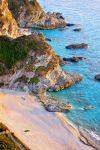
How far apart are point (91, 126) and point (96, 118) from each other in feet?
8.75

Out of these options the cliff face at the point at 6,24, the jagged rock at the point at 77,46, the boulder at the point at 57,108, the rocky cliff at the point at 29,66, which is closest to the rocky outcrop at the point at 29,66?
the rocky cliff at the point at 29,66

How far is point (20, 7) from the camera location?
123625 millimetres

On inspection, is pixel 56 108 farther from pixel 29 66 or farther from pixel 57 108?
pixel 29 66

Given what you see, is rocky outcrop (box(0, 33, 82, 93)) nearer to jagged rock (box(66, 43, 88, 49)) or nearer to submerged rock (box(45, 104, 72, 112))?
submerged rock (box(45, 104, 72, 112))

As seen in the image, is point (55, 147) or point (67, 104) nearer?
point (55, 147)

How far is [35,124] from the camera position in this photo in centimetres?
6219

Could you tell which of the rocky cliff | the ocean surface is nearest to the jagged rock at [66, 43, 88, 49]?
the ocean surface

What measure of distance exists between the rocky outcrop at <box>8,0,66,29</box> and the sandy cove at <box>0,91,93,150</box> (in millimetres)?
57177

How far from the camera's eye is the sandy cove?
57469 mm

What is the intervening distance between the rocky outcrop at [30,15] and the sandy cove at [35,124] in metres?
57.2

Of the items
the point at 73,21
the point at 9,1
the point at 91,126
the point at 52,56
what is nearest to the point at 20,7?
the point at 9,1

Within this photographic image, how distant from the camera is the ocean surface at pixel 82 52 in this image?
2650 inches

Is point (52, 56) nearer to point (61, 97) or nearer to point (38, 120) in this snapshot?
point (61, 97)

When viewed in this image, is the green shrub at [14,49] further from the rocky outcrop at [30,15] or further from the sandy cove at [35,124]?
the rocky outcrop at [30,15]
